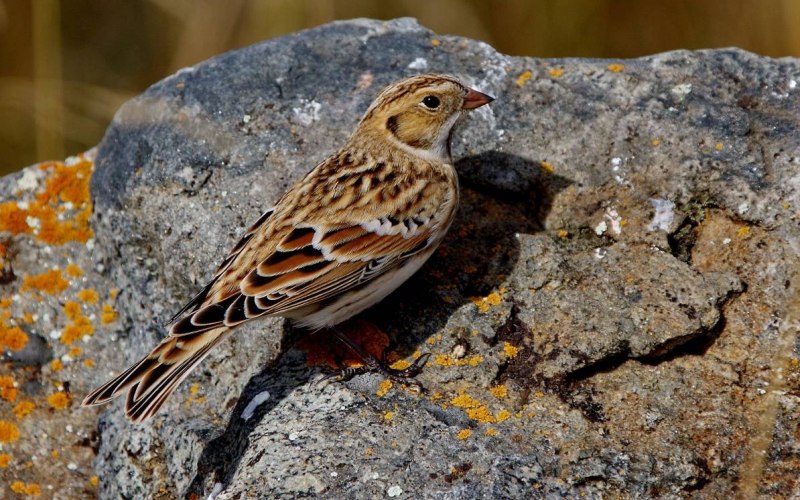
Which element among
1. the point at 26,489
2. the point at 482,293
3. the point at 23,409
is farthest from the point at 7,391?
the point at 482,293

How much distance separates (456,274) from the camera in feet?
16.3

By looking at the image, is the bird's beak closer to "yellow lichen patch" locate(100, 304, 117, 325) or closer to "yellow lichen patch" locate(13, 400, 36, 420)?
"yellow lichen patch" locate(100, 304, 117, 325)

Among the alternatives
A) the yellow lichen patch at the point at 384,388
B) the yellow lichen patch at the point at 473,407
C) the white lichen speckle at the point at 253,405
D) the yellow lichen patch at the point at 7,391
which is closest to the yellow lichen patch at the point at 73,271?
the yellow lichen patch at the point at 7,391

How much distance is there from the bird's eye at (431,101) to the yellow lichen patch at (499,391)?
→ 5.24 ft

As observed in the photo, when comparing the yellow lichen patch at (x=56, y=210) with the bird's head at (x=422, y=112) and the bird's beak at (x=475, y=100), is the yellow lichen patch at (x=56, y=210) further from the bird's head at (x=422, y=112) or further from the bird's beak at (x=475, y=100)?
the bird's beak at (x=475, y=100)

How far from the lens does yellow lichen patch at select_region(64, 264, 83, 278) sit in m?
5.40

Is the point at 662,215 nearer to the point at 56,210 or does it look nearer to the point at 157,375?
the point at 157,375

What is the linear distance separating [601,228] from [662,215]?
0.97 ft

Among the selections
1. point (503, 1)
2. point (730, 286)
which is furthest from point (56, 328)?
point (503, 1)

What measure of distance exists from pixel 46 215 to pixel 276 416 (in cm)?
210

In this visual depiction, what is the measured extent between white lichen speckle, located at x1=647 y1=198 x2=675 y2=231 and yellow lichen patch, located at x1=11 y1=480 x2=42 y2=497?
10.4 feet

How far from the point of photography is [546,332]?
4527 mm

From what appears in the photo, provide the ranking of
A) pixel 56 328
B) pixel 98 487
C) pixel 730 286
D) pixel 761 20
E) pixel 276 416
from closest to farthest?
pixel 276 416, pixel 730 286, pixel 98 487, pixel 56 328, pixel 761 20

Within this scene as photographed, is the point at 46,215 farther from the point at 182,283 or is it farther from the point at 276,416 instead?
the point at 276,416
